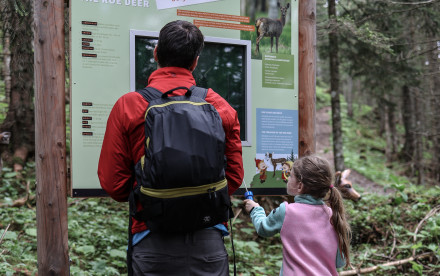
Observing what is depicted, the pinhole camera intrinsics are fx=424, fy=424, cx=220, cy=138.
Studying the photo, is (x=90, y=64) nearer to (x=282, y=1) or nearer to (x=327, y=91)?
(x=282, y=1)

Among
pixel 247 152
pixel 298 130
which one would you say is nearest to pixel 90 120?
pixel 247 152

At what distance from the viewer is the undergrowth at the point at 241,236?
557cm

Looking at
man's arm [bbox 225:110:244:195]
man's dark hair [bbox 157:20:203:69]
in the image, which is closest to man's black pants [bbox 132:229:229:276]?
man's arm [bbox 225:110:244:195]

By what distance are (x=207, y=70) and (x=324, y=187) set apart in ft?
5.67

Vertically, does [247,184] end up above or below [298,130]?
below

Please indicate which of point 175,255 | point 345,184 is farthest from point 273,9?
point 175,255

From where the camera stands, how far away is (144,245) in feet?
8.16

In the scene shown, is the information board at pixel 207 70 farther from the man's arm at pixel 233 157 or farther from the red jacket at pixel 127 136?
the man's arm at pixel 233 157

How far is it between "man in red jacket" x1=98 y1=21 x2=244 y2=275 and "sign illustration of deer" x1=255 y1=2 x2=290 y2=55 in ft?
5.76

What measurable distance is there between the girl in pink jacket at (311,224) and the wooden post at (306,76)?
4.54ft

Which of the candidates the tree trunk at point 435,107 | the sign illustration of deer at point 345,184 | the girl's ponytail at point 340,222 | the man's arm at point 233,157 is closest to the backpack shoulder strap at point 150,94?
the man's arm at point 233,157

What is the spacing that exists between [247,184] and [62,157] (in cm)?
173

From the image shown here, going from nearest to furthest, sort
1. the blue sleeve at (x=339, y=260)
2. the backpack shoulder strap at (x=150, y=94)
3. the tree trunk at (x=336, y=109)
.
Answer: the backpack shoulder strap at (x=150, y=94) < the blue sleeve at (x=339, y=260) < the tree trunk at (x=336, y=109)

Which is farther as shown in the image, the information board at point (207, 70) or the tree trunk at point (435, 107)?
the tree trunk at point (435, 107)
